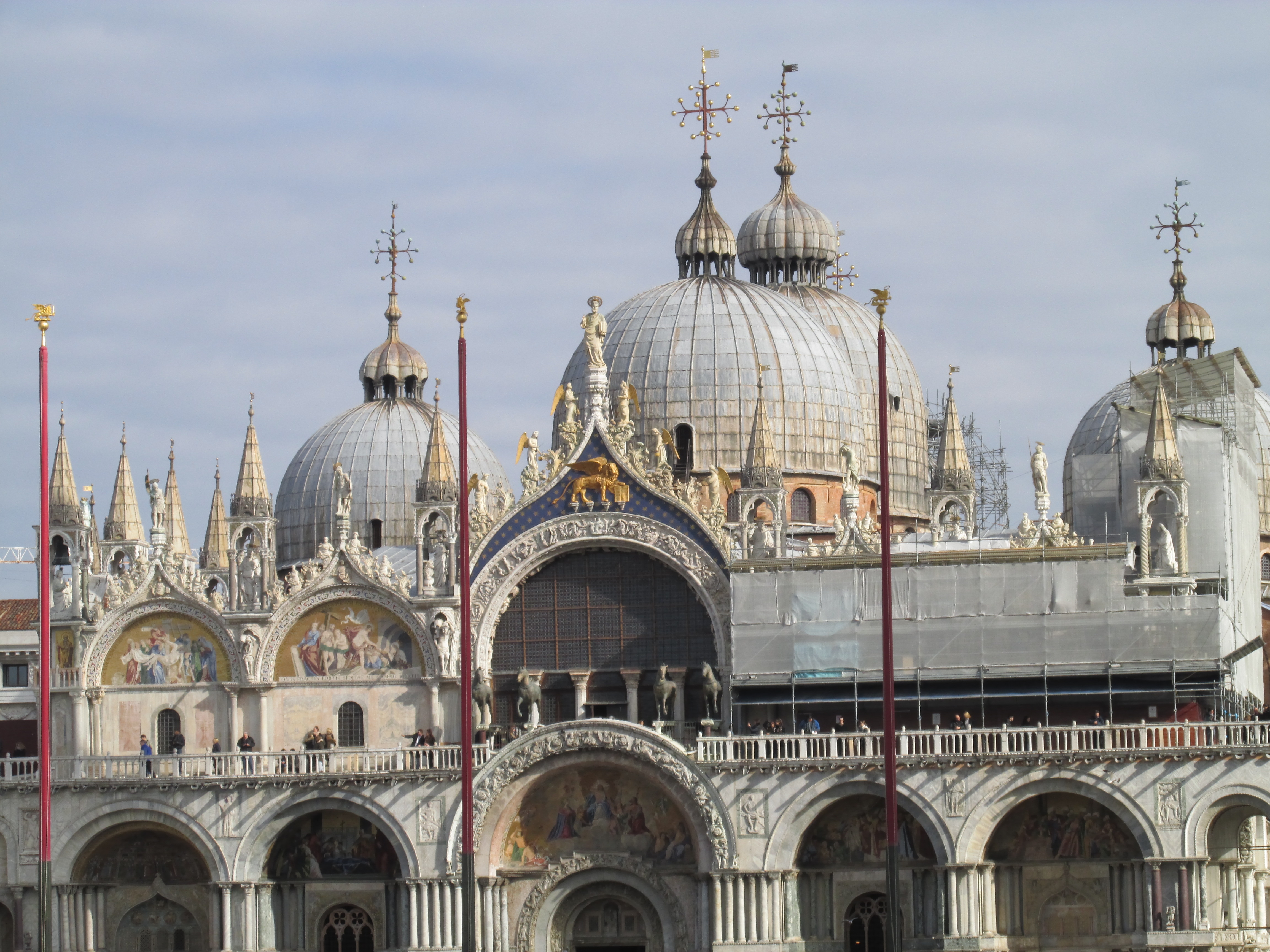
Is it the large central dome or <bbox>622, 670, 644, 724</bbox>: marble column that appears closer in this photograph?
<bbox>622, 670, 644, 724</bbox>: marble column

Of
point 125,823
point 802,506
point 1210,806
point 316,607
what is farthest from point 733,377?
point 1210,806

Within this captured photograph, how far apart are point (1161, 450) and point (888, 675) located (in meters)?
15.4

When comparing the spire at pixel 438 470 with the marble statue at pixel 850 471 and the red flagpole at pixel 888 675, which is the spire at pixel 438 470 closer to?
the marble statue at pixel 850 471

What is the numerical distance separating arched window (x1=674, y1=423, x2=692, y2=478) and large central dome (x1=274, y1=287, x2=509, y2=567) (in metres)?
10.4

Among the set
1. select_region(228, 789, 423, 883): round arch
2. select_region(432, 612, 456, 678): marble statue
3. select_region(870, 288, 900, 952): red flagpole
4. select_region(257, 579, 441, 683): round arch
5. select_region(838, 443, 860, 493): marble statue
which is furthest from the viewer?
select_region(838, 443, 860, 493): marble statue

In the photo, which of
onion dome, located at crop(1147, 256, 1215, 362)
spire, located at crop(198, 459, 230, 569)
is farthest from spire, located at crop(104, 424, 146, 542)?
onion dome, located at crop(1147, 256, 1215, 362)

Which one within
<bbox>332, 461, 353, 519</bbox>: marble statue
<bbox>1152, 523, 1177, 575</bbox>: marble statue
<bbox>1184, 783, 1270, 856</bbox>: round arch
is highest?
<bbox>332, 461, 353, 519</bbox>: marble statue

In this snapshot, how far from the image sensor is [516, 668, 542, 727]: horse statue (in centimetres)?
6581

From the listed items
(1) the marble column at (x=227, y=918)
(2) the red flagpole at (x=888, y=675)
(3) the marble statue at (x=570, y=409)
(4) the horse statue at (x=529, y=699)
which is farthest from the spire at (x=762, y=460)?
(1) the marble column at (x=227, y=918)

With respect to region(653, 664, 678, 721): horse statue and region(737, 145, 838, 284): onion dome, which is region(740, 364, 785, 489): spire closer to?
region(653, 664, 678, 721): horse statue

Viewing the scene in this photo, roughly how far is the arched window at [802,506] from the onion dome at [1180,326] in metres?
15.5

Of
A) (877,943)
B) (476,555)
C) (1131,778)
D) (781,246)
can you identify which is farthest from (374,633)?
(781,246)

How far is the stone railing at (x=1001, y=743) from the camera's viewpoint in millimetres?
61906

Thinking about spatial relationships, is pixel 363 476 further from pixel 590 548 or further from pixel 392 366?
pixel 590 548
